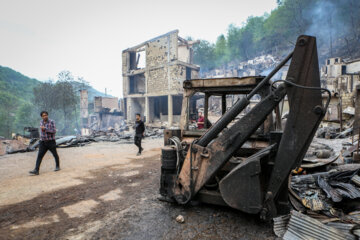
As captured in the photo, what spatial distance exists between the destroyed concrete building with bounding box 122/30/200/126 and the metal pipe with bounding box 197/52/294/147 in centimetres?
1739

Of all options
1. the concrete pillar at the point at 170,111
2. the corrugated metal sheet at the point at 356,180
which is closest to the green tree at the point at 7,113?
the concrete pillar at the point at 170,111

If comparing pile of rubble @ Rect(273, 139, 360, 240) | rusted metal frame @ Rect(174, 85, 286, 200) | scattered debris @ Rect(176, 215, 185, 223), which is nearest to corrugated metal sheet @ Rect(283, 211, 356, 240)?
pile of rubble @ Rect(273, 139, 360, 240)

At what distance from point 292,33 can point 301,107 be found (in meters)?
48.6

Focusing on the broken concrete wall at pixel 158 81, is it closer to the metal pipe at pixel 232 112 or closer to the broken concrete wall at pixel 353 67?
the metal pipe at pixel 232 112

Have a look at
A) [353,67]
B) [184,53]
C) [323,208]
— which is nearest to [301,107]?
[323,208]

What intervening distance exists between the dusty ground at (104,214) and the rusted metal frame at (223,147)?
1.60ft

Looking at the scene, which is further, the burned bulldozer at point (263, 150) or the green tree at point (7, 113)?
the green tree at point (7, 113)

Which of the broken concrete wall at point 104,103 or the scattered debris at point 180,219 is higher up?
the broken concrete wall at point 104,103

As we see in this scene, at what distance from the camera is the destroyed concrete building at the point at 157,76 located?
65.2ft

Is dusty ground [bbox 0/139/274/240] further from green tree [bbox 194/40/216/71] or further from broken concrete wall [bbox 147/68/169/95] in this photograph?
green tree [bbox 194/40/216/71]

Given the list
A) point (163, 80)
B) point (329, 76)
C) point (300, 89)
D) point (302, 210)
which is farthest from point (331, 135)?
point (329, 76)

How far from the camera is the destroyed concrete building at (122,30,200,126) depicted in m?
19.9

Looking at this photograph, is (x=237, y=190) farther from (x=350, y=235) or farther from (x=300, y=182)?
(x=300, y=182)

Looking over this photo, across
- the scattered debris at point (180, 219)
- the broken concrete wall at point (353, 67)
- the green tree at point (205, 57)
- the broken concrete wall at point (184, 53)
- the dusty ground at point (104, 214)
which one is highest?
the green tree at point (205, 57)
